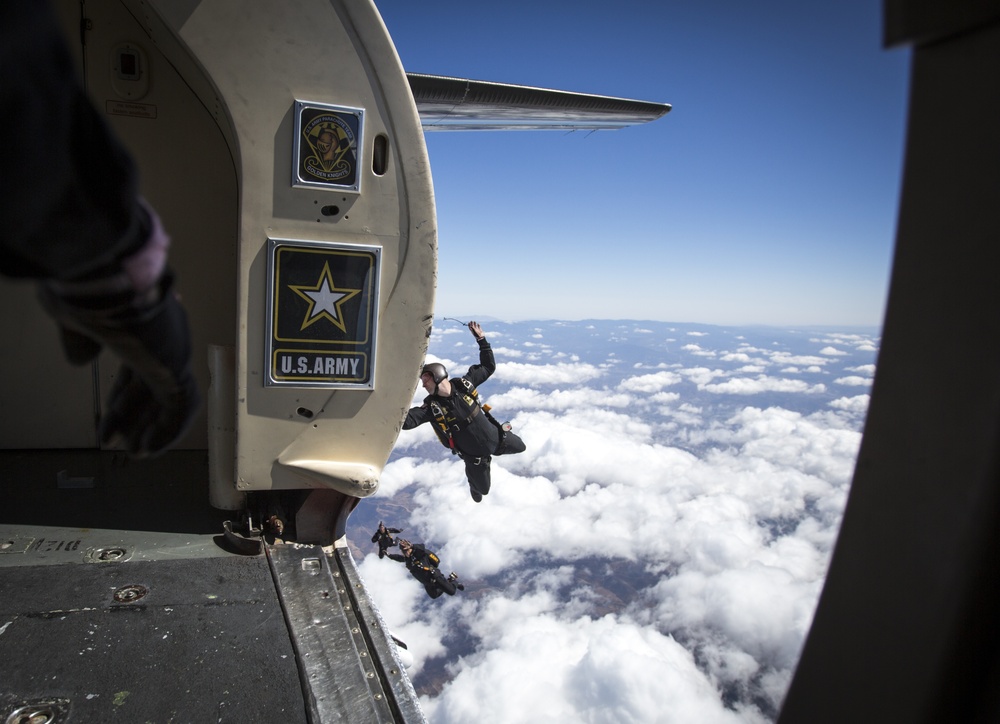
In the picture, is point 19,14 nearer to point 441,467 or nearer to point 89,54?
point 89,54

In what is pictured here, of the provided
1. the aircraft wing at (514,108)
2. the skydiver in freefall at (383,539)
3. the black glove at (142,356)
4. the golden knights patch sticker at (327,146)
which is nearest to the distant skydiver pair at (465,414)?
the aircraft wing at (514,108)

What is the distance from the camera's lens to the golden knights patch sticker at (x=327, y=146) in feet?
7.52

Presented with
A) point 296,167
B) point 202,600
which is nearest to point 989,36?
point 296,167

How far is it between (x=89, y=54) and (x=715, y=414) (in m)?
201

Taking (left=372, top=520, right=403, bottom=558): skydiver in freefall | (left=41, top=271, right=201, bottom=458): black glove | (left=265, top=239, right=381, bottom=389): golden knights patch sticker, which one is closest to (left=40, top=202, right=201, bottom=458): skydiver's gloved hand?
(left=41, top=271, right=201, bottom=458): black glove

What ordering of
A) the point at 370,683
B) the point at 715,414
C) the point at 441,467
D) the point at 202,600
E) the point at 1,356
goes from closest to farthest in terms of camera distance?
1. the point at 370,683
2. the point at 202,600
3. the point at 1,356
4. the point at 441,467
5. the point at 715,414

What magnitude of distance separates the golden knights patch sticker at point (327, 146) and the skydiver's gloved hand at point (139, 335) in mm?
1686

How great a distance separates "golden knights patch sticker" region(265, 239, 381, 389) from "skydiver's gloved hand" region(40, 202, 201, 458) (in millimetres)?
1614

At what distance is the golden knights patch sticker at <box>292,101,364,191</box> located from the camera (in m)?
2.29

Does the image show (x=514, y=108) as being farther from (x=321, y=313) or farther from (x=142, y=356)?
(x=142, y=356)

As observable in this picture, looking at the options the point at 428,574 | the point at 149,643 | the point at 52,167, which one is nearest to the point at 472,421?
the point at 428,574

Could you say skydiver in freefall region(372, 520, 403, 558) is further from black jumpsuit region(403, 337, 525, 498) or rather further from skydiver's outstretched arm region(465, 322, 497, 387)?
skydiver's outstretched arm region(465, 322, 497, 387)

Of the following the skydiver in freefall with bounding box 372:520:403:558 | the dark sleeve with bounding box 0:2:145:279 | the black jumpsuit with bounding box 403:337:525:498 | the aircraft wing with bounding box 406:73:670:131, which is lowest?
the skydiver in freefall with bounding box 372:520:403:558

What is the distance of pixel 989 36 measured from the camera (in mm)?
630
